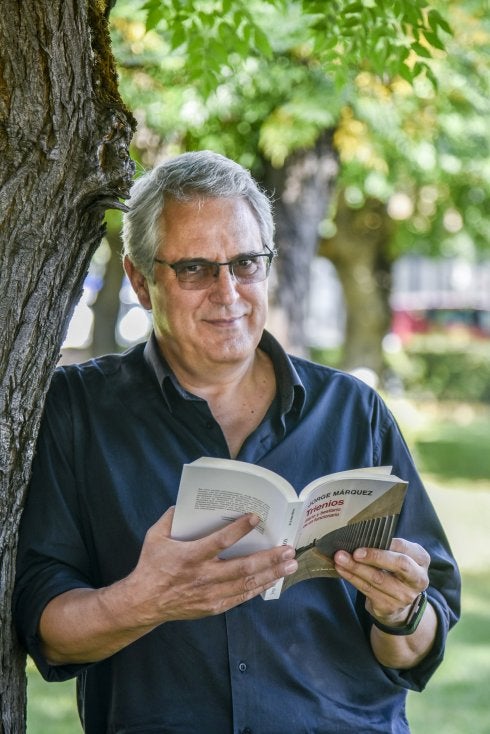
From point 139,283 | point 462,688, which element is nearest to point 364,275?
point 462,688

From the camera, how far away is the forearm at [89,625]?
228 centimetres

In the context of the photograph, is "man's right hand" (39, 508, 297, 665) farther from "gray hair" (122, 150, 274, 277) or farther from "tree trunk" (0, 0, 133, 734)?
"gray hair" (122, 150, 274, 277)

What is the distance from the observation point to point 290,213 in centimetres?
879

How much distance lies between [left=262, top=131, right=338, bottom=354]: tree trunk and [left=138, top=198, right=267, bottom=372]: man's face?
5.97m

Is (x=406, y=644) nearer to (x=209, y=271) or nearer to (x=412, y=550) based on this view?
(x=412, y=550)

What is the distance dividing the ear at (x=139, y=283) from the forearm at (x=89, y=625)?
0.92 metres

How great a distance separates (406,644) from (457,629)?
4863mm

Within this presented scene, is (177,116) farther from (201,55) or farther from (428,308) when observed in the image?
(428,308)

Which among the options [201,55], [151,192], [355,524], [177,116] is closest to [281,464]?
[355,524]

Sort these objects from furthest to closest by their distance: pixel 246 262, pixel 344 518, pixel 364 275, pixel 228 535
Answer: pixel 364 275, pixel 246 262, pixel 344 518, pixel 228 535

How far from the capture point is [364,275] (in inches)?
687

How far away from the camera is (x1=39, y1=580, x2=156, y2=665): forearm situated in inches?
89.6

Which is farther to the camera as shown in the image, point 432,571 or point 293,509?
point 432,571

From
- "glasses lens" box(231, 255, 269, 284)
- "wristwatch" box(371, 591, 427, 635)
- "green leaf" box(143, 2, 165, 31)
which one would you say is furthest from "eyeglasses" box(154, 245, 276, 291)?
"green leaf" box(143, 2, 165, 31)
